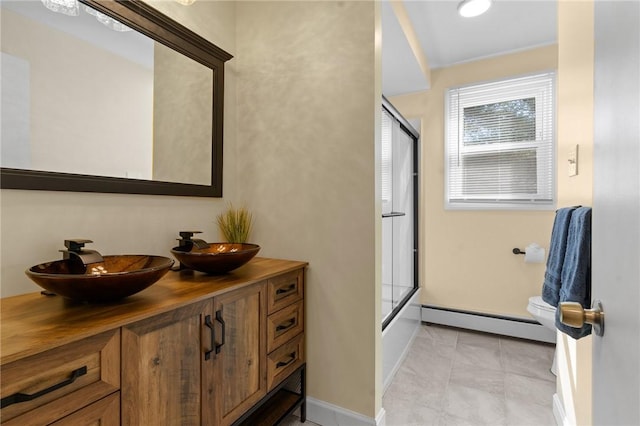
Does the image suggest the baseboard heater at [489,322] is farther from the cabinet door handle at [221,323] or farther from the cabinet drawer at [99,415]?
the cabinet drawer at [99,415]

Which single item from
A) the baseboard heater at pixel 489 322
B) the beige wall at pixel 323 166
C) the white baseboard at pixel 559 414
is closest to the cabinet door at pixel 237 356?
the beige wall at pixel 323 166

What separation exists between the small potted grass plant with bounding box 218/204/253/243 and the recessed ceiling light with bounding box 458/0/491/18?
2.11 metres

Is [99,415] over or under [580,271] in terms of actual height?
under

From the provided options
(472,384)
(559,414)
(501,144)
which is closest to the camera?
(559,414)

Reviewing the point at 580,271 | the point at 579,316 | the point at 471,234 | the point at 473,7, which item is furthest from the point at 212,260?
the point at 471,234

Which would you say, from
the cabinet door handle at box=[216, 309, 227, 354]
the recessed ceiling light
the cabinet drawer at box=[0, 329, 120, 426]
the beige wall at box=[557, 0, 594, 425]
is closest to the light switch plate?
the beige wall at box=[557, 0, 594, 425]

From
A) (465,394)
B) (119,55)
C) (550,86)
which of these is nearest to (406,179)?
(550,86)

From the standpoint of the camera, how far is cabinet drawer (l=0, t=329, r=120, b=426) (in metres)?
0.69

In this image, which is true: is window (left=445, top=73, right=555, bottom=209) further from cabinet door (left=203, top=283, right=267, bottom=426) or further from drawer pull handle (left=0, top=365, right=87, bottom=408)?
drawer pull handle (left=0, top=365, right=87, bottom=408)

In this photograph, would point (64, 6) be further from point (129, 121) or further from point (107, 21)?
point (129, 121)

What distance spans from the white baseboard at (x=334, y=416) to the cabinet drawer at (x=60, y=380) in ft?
3.78

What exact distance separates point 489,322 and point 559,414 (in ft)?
4.27

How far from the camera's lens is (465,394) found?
200cm

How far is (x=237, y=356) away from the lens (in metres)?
1.29
